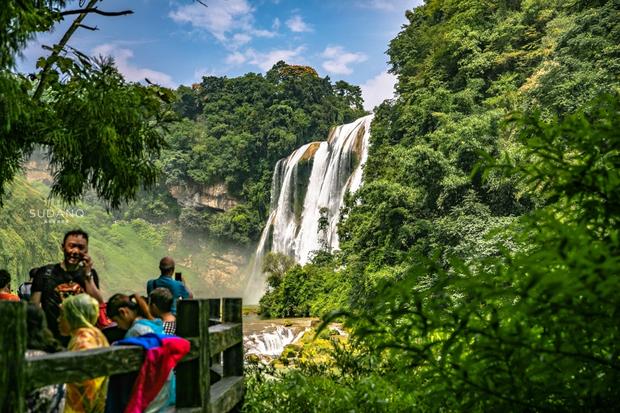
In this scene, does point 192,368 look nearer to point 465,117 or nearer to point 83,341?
point 83,341

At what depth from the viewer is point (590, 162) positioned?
2.12m

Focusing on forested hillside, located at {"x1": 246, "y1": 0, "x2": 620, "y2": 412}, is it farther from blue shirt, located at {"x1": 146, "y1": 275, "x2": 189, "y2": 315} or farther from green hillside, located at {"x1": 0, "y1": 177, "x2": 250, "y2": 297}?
green hillside, located at {"x1": 0, "y1": 177, "x2": 250, "y2": 297}

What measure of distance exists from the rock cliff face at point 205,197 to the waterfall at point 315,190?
14.7 m

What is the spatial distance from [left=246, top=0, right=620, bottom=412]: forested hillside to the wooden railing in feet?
1.99

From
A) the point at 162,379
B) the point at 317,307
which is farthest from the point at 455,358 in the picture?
the point at 317,307

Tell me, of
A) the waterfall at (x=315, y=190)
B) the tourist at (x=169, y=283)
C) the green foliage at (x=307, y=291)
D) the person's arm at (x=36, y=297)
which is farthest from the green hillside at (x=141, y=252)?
the person's arm at (x=36, y=297)

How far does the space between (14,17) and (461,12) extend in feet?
90.8

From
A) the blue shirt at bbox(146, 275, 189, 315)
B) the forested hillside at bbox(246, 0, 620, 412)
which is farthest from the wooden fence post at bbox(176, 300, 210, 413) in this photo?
the blue shirt at bbox(146, 275, 189, 315)

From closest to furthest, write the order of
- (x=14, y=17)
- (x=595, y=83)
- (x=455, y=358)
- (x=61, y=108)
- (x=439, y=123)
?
1. (x=455, y=358)
2. (x=14, y=17)
3. (x=61, y=108)
4. (x=595, y=83)
5. (x=439, y=123)

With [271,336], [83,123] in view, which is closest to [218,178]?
[271,336]

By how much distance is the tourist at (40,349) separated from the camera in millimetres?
3219

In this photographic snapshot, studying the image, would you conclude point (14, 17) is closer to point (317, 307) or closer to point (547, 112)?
point (547, 112)

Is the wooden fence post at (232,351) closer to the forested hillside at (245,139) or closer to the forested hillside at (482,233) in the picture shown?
the forested hillside at (482,233)

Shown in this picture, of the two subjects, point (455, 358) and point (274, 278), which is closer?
point (455, 358)
